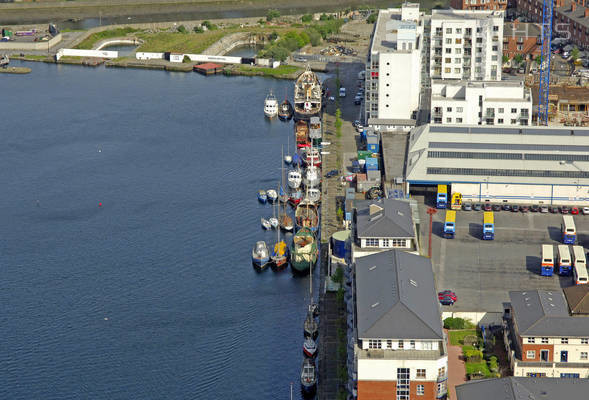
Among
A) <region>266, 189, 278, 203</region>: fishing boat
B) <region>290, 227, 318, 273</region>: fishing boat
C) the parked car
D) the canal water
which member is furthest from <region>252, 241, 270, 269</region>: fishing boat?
the parked car

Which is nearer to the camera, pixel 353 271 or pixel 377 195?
pixel 353 271

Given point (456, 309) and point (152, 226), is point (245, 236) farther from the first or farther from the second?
point (456, 309)

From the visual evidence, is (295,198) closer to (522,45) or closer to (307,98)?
(307,98)

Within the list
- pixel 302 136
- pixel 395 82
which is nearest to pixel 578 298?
pixel 395 82

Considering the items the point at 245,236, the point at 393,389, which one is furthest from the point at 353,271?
the point at 245,236

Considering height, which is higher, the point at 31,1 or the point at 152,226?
the point at 31,1

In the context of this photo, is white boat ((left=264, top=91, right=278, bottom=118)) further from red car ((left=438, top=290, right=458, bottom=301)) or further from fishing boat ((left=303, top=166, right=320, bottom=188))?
red car ((left=438, top=290, right=458, bottom=301))
